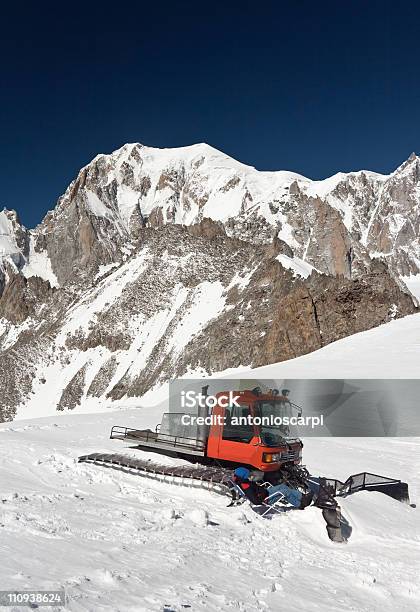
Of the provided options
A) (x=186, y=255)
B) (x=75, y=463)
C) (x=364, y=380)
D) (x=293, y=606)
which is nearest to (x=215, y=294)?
(x=186, y=255)

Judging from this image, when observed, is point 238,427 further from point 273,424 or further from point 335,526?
point 335,526

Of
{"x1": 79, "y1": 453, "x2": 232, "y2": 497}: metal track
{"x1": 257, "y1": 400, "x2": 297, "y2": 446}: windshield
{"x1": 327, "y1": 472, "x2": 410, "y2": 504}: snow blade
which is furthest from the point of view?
{"x1": 327, "y1": 472, "x2": 410, "y2": 504}: snow blade

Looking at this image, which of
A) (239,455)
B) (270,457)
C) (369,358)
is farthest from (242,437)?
(369,358)

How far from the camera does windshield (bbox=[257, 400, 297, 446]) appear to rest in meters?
9.20

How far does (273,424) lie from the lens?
9562mm

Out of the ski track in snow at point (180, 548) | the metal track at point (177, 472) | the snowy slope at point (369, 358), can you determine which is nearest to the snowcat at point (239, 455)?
the metal track at point (177, 472)

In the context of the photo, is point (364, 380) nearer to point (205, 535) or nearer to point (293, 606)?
point (205, 535)

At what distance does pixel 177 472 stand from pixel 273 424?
202 cm

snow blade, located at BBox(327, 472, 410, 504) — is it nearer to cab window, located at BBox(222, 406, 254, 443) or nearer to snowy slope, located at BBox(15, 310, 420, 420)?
cab window, located at BBox(222, 406, 254, 443)

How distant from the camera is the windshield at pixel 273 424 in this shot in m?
9.20

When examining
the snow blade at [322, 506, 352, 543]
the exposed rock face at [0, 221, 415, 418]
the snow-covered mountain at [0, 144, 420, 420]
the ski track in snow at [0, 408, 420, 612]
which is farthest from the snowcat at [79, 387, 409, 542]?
the exposed rock face at [0, 221, 415, 418]

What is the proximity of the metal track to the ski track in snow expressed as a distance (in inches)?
7.0

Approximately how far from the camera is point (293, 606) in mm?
5238

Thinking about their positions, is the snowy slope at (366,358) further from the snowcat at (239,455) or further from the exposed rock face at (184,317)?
the snowcat at (239,455)
